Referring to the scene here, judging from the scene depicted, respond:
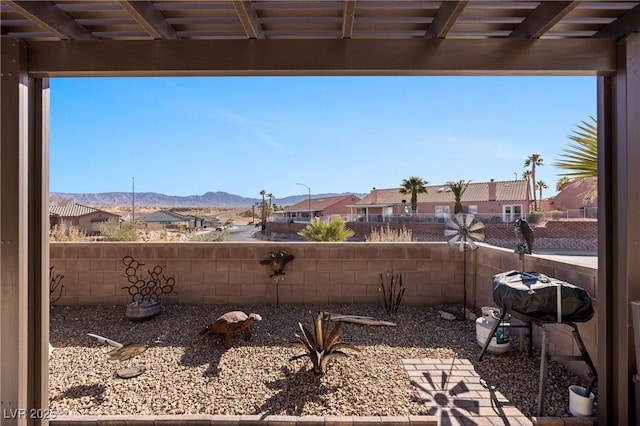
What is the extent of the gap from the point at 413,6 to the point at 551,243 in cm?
1756

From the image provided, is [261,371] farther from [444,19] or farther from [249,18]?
[444,19]

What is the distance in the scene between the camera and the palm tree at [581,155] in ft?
10.6

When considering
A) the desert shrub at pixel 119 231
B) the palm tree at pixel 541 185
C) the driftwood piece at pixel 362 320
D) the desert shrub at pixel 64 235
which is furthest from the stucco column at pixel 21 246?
the palm tree at pixel 541 185

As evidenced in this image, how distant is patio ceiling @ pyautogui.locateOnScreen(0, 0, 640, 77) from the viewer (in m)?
1.86

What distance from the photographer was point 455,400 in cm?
241

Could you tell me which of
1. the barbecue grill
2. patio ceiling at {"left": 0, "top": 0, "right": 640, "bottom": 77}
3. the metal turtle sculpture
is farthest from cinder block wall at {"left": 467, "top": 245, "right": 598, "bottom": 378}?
the metal turtle sculpture

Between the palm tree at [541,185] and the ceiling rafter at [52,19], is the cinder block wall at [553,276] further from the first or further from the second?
the palm tree at [541,185]

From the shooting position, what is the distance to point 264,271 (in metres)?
4.55

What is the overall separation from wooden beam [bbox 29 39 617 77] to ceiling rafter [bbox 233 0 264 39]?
0.18 ft

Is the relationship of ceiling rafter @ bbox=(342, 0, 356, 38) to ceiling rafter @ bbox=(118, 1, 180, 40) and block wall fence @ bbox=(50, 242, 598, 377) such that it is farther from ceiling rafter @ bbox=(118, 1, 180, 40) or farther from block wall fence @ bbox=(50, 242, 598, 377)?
block wall fence @ bbox=(50, 242, 598, 377)

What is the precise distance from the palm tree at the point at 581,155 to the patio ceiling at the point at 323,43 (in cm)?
175

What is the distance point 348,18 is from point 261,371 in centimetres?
285

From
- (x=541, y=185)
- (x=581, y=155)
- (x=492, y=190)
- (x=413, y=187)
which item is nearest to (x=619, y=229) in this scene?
(x=581, y=155)

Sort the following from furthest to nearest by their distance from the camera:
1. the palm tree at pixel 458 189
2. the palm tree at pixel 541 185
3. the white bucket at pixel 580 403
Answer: the palm tree at pixel 541 185 < the palm tree at pixel 458 189 < the white bucket at pixel 580 403
